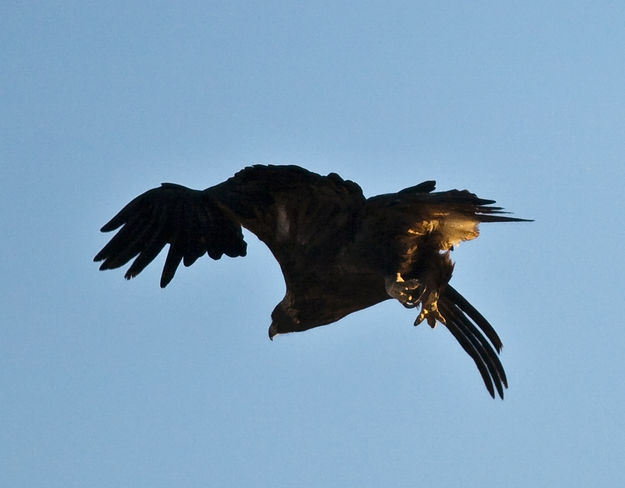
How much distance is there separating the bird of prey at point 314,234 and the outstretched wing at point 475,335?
364 mm

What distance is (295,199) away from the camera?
15.7m

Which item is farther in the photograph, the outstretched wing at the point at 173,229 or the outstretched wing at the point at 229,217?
the outstretched wing at the point at 173,229

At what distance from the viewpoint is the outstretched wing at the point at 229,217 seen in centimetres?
1561

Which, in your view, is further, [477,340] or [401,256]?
[477,340]

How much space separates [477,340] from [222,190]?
2575 millimetres

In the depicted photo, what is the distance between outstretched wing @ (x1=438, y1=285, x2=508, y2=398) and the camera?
16.5m

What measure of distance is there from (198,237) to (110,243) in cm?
72

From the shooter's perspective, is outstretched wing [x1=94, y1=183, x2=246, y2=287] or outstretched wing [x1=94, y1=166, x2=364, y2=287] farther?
outstretched wing [x1=94, y1=183, x2=246, y2=287]

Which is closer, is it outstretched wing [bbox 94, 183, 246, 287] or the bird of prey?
the bird of prey

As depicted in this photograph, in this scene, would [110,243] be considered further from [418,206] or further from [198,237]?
[418,206]

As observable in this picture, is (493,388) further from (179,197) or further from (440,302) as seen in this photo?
(179,197)

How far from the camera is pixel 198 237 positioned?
15.9 metres

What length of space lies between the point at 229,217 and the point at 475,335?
2356 millimetres

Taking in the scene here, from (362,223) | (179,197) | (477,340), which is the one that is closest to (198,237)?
(179,197)
